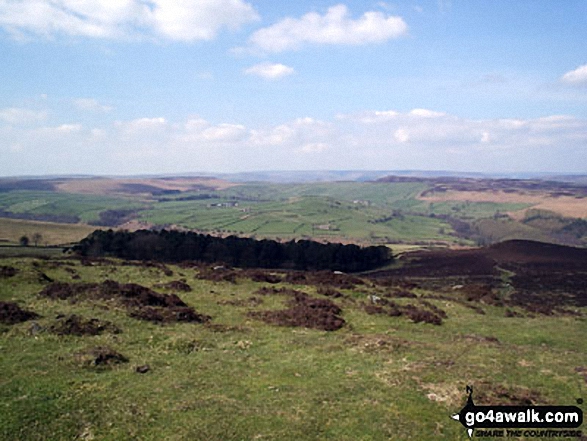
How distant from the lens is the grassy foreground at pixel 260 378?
14258 millimetres

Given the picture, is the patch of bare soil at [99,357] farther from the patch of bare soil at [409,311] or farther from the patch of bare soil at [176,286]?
the patch of bare soil at [409,311]

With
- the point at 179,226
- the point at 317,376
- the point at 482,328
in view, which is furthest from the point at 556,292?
the point at 179,226

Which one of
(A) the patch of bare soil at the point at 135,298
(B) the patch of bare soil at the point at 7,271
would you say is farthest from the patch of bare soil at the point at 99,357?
(B) the patch of bare soil at the point at 7,271

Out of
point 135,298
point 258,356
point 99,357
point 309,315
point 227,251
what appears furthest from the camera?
point 227,251

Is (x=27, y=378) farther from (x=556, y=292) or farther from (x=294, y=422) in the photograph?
(x=556, y=292)

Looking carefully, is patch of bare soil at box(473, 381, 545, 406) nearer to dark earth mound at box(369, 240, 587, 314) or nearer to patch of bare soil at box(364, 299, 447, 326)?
patch of bare soil at box(364, 299, 447, 326)

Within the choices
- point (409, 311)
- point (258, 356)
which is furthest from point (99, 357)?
point (409, 311)

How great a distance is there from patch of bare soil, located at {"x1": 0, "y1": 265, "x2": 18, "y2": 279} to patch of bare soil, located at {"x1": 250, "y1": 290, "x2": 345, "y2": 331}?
20781 millimetres

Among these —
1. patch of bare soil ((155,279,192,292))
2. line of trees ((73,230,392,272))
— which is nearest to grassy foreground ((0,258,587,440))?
patch of bare soil ((155,279,192,292))

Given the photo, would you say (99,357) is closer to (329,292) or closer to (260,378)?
(260,378)

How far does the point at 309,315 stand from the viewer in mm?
30422

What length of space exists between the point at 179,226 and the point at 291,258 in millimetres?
115173

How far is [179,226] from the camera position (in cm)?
19588

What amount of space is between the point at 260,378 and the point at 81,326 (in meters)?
12.2
